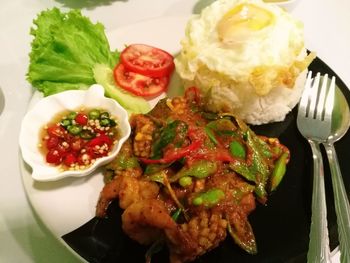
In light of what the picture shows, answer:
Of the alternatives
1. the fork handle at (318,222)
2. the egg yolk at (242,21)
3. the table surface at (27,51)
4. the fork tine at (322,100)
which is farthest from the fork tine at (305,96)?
the table surface at (27,51)

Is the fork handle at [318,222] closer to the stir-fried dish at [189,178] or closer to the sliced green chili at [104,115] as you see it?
the stir-fried dish at [189,178]

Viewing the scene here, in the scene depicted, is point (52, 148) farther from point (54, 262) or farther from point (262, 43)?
point (262, 43)

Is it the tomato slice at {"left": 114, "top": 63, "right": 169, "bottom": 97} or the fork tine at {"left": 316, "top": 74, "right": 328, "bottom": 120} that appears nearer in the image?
the fork tine at {"left": 316, "top": 74, "right": 328, "bottom": 120}

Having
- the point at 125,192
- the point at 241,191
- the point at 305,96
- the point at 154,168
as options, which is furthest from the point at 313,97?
the point at 125,192

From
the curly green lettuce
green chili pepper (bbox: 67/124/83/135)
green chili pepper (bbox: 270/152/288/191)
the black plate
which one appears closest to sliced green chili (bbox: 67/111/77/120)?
green chili pepper (bbox: 67/124/83/135)

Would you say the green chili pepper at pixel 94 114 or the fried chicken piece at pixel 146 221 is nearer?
the fried chicken piece at pixel 146 221

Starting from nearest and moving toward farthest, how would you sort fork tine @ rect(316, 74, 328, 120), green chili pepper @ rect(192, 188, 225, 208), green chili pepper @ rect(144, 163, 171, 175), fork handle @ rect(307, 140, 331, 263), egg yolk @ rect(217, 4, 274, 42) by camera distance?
fork handle @ rect(307, 140, 331, 263), green chili pepper @ rect(192, 188, 225, 208), green chili pepper @ rect(144, 163, 171, 175), egg yolk @ rect(217, 4, 274, 42), fork tine @ rect(316, 74, 328, 120)

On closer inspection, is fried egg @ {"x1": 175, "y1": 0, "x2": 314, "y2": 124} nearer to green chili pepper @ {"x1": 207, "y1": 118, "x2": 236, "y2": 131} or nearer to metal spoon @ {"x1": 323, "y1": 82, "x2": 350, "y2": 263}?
green chili pepper @ {"x1": 207, "y1": 118, "x2": 236, "y2": 131}

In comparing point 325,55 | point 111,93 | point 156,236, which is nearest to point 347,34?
point 325,55
